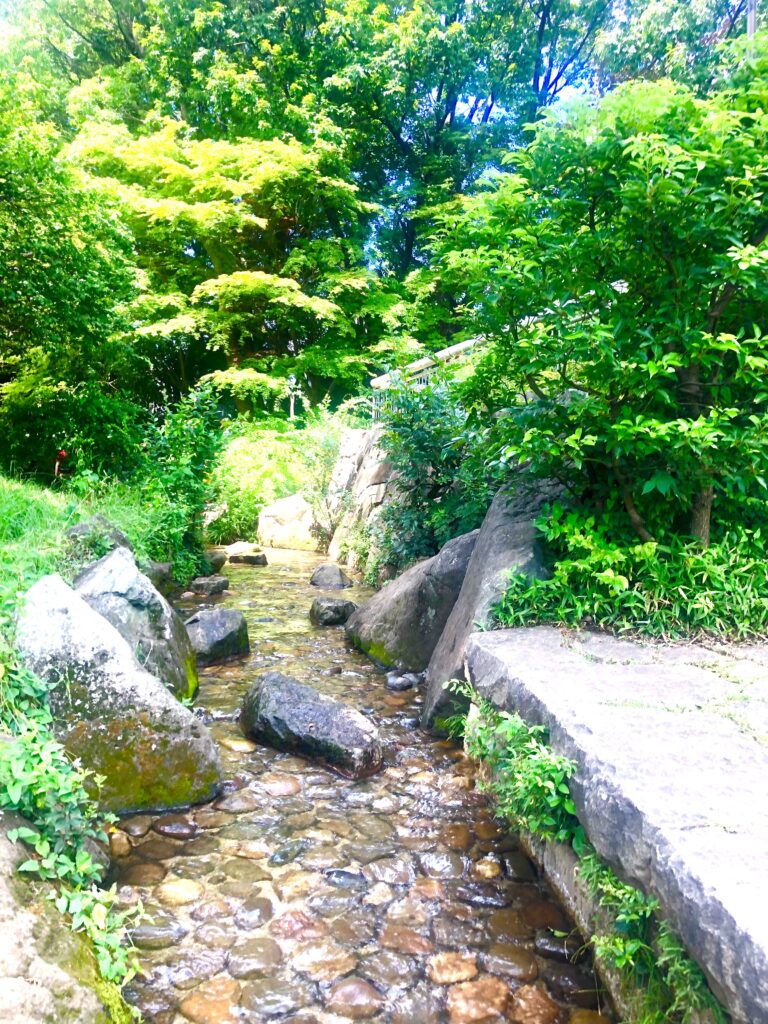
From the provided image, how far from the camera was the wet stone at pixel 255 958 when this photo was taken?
234cm

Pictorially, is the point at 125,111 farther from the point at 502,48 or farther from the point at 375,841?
the point at 375,841

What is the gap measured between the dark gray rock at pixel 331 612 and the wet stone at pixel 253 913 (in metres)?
4.04

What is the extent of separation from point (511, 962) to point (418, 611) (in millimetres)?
3069

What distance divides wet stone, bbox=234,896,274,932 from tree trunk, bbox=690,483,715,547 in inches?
116

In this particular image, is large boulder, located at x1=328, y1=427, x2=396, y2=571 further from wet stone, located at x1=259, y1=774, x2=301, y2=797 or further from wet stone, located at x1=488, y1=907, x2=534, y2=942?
wet stone, located at x1=488, y1=907, x2=534, y2=942

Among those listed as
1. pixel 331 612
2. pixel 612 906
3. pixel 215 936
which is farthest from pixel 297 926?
pixel 331 612

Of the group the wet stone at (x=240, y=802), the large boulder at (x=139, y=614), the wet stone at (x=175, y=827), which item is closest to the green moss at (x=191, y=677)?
the large boulder at (x=139, y=614)

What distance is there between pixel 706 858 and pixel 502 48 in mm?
20235

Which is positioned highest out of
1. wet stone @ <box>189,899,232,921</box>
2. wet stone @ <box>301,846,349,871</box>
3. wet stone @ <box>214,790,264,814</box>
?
wet stone @ <box>189,899,232,921</box>

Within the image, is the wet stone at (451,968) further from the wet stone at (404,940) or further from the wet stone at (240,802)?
the wet stone at (240,802)

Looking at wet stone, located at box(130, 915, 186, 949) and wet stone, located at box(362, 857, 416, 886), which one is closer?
wet stone, located at box(130, 915, 186, 949)

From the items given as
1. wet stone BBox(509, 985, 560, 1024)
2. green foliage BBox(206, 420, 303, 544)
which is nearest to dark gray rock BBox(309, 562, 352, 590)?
green foliage BBox(206, 420, 303, 544)

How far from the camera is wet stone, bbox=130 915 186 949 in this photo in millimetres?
2463

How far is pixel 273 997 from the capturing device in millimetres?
2232
